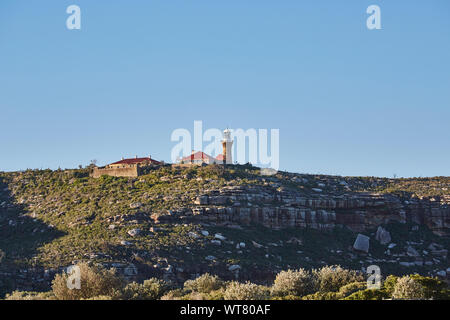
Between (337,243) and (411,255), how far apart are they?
6.55 metres

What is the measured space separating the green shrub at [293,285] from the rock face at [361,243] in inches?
851

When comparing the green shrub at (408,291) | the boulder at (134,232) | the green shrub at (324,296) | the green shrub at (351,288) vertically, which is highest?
the boulder at (134,232)

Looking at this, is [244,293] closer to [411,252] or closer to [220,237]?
[220,237]

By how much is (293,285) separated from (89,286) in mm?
10370

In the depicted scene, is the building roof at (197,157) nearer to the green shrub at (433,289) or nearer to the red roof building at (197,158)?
the red roof building at (197,158)

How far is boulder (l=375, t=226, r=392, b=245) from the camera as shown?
177 ft

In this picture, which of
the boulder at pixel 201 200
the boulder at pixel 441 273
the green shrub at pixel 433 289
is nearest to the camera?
the green shrub at pixel 433 289

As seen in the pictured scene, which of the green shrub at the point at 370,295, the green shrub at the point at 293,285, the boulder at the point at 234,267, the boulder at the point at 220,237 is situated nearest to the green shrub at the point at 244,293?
the green shrub at the point at 370,295

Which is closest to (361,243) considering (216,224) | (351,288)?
(216,224)

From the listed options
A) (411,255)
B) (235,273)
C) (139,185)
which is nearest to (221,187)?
(139,185)

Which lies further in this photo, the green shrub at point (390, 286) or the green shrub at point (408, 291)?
the green shrub at point (390, 286)

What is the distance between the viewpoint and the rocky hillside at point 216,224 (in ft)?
141

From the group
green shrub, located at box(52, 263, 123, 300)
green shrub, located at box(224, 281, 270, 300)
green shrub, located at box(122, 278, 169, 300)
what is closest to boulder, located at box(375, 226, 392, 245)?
green shrub, located at box(122, 278, 169, 300)
